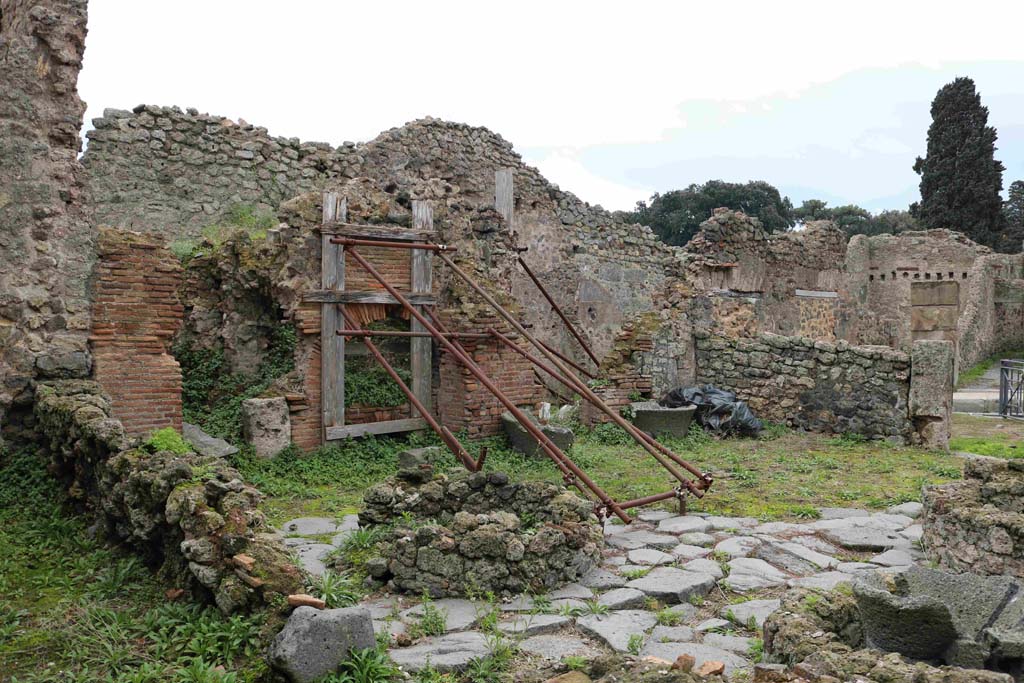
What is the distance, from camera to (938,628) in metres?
3.75

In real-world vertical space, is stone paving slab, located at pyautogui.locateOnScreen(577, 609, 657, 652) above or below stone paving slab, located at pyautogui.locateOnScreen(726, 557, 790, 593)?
above

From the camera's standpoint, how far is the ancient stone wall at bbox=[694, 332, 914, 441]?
11.2 meters

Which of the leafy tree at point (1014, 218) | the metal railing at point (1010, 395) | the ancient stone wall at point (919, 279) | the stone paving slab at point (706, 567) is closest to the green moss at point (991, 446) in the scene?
the metal railing at point (1010, 395)

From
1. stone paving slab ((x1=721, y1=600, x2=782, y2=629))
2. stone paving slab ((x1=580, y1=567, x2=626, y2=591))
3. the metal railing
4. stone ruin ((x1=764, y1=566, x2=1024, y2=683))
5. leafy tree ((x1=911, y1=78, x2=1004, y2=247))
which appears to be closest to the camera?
stone ruin ((x1=764, y1=566, x2=1024, y2=683))

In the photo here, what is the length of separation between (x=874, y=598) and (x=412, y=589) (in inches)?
108

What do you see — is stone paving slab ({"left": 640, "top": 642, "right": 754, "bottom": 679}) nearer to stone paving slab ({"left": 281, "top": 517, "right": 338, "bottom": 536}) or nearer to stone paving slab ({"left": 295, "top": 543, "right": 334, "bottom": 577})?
stone paving slab ({"left": 295, "top": 543, "right": 334, "bottom": 577})

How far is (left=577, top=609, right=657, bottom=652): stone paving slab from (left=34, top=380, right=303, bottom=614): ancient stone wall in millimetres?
1698

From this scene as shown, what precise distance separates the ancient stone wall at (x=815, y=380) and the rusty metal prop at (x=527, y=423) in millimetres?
4900

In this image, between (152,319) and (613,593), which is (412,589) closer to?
(613,593)

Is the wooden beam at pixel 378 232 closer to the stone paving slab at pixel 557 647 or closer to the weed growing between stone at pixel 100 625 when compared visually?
the weed growing between stone at pixel 100 625

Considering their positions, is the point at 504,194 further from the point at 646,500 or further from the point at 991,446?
the point at 646,500

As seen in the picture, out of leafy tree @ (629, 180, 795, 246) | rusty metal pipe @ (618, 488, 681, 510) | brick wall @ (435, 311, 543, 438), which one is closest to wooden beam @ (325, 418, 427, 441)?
brick wall @ (435, 311, 543, 438)

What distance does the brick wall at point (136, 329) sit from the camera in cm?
756

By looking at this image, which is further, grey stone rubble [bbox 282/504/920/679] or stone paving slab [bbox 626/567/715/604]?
stone paving slab [bbox 626/567/715/604]
